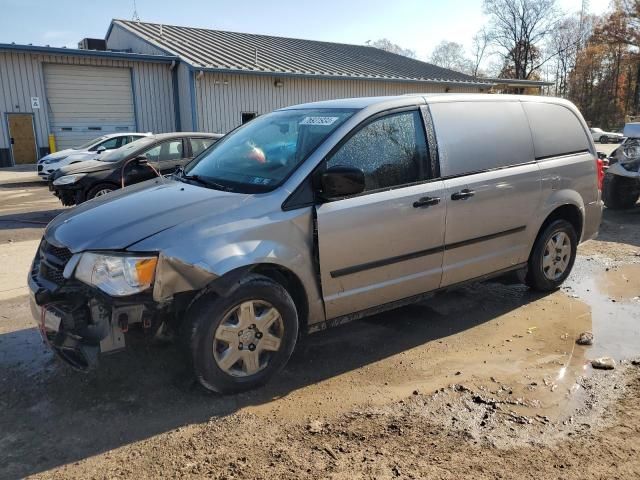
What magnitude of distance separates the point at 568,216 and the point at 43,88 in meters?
21.4

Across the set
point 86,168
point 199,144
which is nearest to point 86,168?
point 86,168

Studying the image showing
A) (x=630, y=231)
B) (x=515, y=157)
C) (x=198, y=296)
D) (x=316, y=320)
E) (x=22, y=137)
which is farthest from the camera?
(x=22, y=137)

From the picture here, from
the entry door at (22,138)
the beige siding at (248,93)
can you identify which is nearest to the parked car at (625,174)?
the beige siding at (248,93)

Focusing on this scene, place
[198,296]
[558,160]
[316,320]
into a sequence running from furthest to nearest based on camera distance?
[558,160], [316,320], [198,296]

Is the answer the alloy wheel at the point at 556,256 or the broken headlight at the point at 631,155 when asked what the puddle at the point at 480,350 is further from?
the broken headlight at the point at 631,155

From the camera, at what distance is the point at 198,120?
2142 cm

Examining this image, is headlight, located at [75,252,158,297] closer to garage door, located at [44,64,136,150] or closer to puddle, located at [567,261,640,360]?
puddle, located at [567,261,640,360]

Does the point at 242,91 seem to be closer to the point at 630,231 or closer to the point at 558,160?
the point at 630,231

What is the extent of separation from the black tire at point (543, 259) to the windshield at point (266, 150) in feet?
7.93

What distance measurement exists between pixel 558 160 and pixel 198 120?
725 inches

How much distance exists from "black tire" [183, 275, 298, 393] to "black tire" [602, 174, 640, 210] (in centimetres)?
848

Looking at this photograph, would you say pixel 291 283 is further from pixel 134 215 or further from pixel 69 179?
pixel 69 179

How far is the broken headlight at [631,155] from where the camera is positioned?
9188 mm

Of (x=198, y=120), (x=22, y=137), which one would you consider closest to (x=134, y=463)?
(x=198, y=120)
